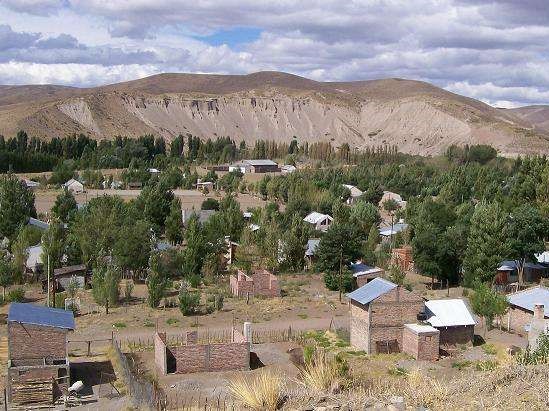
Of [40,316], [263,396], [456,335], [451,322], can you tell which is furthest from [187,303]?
[263,396]

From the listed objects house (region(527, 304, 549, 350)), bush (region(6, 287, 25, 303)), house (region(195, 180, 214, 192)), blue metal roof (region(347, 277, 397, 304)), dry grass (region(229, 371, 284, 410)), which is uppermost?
dry grass (region(229, 371, 284, 410))

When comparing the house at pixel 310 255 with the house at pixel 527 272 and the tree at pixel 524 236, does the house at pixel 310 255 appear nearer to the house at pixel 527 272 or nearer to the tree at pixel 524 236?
the house at pixel 527 272

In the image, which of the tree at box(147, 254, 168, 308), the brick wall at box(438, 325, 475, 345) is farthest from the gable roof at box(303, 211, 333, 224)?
the brick wall at box(438, 325, 475, 345)

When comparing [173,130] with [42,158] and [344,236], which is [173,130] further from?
[344,236]

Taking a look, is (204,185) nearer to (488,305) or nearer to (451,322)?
(488,305)

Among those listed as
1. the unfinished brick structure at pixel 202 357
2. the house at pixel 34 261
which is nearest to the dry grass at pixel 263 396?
the unfinished brick structure at pixel 202 357

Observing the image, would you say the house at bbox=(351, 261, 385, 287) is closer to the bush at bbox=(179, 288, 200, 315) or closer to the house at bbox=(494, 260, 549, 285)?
the house at bbox=(494, 260, 549, 285)

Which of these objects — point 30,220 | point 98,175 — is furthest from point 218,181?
point 30,220
